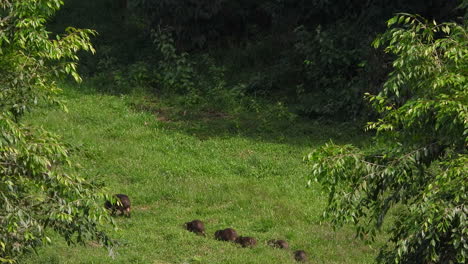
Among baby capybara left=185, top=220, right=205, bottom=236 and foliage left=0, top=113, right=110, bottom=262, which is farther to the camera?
baby capybara left=185, top=220, right=205, bottom=236

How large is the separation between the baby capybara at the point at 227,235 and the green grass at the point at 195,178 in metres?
0.14

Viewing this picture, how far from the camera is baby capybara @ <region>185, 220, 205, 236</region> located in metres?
14.8

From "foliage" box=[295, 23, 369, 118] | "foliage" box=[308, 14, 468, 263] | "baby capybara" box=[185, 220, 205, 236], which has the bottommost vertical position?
"baby capybara" box=[185, 220, 205, 236]

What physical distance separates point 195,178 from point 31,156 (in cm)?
837

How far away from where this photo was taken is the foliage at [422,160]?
29.0 ft

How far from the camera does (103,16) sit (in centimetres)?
2852

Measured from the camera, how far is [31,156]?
9516mm

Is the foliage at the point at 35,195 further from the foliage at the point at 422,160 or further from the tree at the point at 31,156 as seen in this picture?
the foliage at the point at 422,160

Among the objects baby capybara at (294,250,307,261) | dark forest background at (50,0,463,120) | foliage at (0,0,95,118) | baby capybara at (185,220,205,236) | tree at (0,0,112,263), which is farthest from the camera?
dark forest background at (50,0,463,120)

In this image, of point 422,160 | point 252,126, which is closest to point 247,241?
point 422,160

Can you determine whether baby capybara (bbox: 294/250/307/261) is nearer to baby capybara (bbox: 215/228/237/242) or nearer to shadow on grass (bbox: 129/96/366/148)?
baby capybara (bbox: 215/228/237/242)

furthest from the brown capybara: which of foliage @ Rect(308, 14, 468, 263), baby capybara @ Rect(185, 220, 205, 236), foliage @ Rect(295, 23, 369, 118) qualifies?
foliage @ Rect(295, 23, 369, 118)

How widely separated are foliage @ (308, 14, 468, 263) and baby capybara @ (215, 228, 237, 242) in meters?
4.64

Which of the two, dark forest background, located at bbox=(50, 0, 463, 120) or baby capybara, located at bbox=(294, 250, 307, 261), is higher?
dark forest background, located at bbox=(50, 0, 463, 120)
